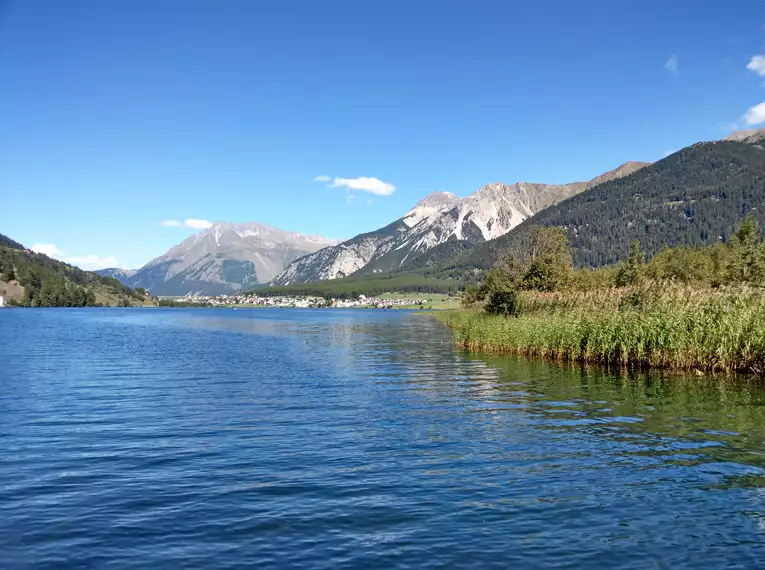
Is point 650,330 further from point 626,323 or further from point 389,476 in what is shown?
point 389,476

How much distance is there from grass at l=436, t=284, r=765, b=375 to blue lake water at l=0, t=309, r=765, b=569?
10.7 feet

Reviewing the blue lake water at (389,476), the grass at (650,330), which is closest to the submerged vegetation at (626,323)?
the grass at (650,330)

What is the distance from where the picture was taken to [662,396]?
3164 cm

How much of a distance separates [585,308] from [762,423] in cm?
2824

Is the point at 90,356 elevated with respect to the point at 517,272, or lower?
lower

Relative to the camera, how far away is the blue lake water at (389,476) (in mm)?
12883

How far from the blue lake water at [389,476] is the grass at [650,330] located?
326 cm

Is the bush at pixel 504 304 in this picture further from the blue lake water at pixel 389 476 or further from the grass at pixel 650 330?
the blue lake water at pixel 389 476

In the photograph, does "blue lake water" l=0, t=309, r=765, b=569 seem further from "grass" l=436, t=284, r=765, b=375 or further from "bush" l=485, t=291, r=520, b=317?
"bush" l=485, t=291, r=520, b=317

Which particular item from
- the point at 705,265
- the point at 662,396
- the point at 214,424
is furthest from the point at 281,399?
the point at 705,265

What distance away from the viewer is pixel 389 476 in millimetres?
18188

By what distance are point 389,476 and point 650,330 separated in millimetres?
30388

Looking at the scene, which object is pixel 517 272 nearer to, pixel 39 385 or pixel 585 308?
pixel 585 308

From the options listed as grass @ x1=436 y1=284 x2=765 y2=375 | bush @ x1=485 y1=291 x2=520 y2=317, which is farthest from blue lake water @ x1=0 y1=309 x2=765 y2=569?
bush @ x1=485 y1=291 x2=520 y2=317
